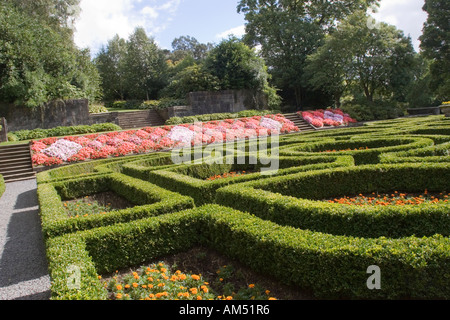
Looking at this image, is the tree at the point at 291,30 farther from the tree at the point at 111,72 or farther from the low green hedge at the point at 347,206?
the low green hedge at the point at 347,206

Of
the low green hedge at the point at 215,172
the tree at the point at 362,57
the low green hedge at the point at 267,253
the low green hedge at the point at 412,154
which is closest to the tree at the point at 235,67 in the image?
the tree at the point at 362,57

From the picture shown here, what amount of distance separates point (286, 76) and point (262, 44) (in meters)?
3.69

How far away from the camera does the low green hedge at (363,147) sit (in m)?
7.42

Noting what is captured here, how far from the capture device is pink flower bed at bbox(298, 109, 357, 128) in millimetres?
19031

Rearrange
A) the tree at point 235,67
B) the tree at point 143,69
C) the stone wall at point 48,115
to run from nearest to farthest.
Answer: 1. the stone wall at point 48,115
2. the tree at point 235,67
3. the tree at point 143,69

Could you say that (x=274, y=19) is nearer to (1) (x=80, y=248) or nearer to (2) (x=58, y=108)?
(2) (x=58, y=108)

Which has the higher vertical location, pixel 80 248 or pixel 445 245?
pixel 445 245

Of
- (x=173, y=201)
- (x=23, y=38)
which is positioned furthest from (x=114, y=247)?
(x=23, y=38)

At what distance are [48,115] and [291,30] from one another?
57.1ft

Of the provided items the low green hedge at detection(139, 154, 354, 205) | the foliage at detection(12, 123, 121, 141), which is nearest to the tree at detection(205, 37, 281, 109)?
the foliage at detection(12, 123, 121, 141)

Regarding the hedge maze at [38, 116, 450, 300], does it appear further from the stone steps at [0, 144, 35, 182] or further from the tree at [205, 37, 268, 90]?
the tree at [205, 37, 268, 90]

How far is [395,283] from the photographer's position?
9.05 feet

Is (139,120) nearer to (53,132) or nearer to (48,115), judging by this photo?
(48,115)

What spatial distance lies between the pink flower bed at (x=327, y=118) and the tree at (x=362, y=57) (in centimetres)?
280
